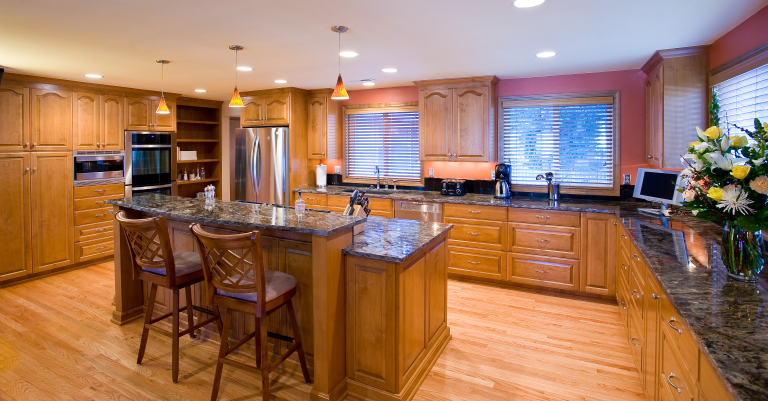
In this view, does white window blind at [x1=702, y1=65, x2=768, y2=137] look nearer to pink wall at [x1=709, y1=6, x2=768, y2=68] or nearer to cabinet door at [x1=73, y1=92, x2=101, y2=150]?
pink wall at [x1=709, y1=6, x2=768, y2=68]

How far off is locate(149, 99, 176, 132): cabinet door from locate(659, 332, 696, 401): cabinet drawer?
632 centimetres

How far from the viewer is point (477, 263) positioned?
4.58 meters

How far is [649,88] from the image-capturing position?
4.09 m

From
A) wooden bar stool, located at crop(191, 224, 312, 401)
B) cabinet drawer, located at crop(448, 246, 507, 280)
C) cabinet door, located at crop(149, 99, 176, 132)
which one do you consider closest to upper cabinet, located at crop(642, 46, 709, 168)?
cabinet drawer, located at crop(448, 246, 507, 280)

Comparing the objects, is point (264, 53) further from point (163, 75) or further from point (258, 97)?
point (258, 97)

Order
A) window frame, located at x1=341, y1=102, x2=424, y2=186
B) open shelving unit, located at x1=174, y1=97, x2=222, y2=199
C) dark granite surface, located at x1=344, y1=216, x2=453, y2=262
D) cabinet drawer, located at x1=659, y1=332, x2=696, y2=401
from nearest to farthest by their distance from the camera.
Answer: cabinet drawer, located at x1=659, y1=332, x2=696, y2=401 < dark granite surface, located at x1=344, y1=216, x2=453, y2=262 < window frame, located at x1=341, y1=102, x2=424, y2=186 < open shelving unit, located at x1=174, y1=97, x2=222, y2=199

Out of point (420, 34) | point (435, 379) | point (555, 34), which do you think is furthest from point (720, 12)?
point (435, 379)

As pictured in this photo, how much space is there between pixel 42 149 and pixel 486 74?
514 centimetres

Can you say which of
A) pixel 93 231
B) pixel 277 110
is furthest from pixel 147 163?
pixel 277 110

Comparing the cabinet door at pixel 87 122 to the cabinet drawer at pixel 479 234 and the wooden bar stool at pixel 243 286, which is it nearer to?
the wooden bar stool at pixel 243 286

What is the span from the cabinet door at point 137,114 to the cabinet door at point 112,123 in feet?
0.25

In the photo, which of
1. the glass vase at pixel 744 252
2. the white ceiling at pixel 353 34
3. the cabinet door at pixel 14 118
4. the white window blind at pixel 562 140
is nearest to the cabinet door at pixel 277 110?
the white ceiling at pixel 353 34

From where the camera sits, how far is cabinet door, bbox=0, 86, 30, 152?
14.7 ft

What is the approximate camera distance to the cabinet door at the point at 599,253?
3957mm
